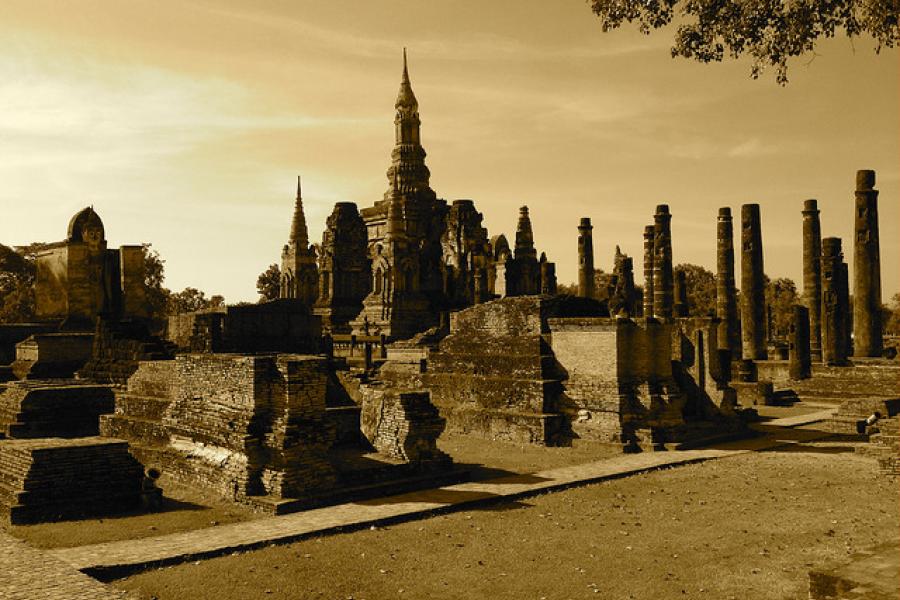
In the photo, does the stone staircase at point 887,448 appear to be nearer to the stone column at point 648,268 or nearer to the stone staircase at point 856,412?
the stone staircase at point 856,412

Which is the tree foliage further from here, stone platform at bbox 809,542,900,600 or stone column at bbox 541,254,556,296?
stone column at bbox 541,254,556,296

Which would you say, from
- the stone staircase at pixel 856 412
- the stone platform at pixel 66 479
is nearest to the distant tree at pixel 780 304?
the stone staircase at pixel 856 412

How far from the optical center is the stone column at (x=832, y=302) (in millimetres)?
29047

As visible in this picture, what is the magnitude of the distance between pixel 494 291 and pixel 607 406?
114 feet

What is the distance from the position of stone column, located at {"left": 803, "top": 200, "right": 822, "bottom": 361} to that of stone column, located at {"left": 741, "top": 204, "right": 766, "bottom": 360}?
1.84 metres

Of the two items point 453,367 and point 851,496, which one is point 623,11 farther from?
point 453,367

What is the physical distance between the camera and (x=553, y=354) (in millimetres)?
17031

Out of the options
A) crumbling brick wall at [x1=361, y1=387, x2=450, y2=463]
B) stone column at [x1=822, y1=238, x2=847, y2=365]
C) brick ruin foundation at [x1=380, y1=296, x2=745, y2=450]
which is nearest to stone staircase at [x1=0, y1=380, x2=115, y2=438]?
crumbling brick wall at [x1=361, y1=387, x2=450, y2=463]

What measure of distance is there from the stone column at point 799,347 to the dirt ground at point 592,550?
1707 centimetres

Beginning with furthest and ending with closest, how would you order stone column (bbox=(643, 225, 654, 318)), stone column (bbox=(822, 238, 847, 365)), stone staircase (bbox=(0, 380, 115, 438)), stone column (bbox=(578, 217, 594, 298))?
stone column (bbox=(578, 217, 594, 298)), stone column (bbox=(643, 225, 654, 318)), stone column (bbox=(822, 238, 847, 365)), stone staircase (bbox=(0, 380, 115, 438))

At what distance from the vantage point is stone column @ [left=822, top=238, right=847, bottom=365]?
2905 centimetres

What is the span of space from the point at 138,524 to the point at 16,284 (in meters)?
53.6

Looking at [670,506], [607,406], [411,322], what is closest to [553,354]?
[607,406]

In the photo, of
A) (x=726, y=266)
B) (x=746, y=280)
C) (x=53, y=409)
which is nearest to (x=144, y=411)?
(x=53, y=409)
